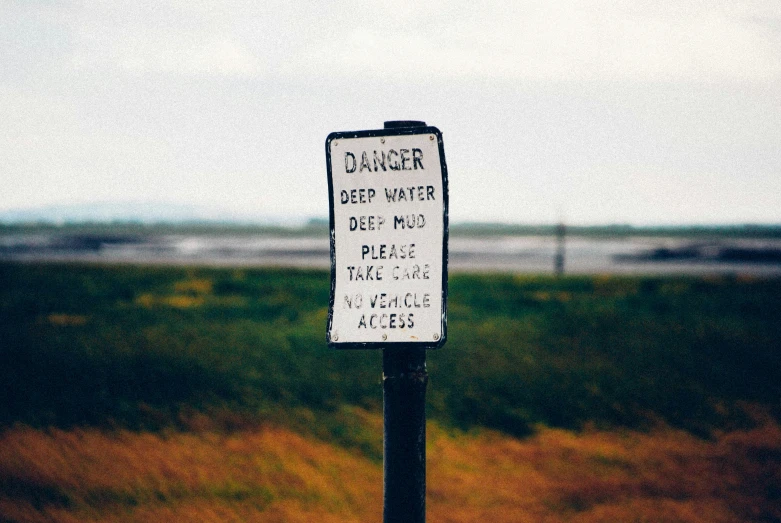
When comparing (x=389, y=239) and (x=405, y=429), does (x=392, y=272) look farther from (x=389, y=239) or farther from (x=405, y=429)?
(x=405, y=429)

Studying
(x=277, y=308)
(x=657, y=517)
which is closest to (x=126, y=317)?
(x=277, y=308)

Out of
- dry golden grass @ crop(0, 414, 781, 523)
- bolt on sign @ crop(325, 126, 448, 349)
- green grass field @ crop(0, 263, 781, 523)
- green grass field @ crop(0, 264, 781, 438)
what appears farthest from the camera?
green grass field @ crop(0, 264, 781, 438)

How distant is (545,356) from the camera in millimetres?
7730

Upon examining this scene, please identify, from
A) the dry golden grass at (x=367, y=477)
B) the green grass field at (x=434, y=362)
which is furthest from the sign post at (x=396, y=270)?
the green grass field at (x=434, y=362)

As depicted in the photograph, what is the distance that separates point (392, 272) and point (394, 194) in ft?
0.69

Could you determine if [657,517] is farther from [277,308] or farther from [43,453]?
[277,308]

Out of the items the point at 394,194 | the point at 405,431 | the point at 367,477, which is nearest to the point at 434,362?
the point at 367,477

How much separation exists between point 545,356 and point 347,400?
9.15 feet

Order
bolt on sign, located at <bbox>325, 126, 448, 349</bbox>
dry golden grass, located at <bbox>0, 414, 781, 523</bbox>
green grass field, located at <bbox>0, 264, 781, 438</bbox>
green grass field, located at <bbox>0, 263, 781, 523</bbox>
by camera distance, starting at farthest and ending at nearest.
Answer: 1. green grass field, located at <bbox>0, 264, 781, 438</bbox>
2. green grass field, located at <bbox>0, 263, 781, 523</bbox>
3. dry golden grass, located at <bbox>0, 414, 781, 523</bbox>
4. bolt on sign, located at <bbox>325, 126, 448, 349</bbox>

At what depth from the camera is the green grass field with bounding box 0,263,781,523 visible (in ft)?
12.9

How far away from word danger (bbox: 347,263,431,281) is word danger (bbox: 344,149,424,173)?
0.26 m

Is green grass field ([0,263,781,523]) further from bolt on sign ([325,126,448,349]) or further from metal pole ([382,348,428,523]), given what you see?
bolt on sign ([325,126,448,349])

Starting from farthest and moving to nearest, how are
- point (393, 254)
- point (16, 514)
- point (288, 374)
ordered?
point (288, 374) → point (16, 514) → point (393, 254)

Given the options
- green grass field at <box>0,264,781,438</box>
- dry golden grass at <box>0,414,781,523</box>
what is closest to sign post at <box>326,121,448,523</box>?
dry golden grass at <box>0,414,781,523</box>
